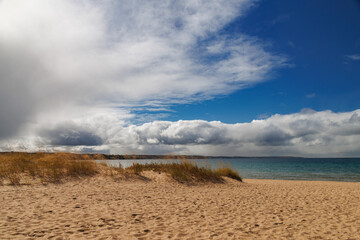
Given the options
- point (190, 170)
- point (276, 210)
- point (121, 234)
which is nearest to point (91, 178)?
point (190, 170)

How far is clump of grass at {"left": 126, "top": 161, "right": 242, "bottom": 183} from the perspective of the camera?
14.7 metres

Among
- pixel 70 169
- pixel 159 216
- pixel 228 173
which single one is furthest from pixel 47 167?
pixel 228 173

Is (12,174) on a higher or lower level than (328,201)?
higher

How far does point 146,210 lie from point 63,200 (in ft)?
10.4

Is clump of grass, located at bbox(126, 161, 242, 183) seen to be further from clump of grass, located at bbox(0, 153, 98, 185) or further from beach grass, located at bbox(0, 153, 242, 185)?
clump of grass, located at bbox(0, 153, 98, 185)

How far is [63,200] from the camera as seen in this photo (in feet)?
27.0

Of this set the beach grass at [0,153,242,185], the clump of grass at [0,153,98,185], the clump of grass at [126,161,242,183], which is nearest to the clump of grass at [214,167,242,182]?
the beach grass at [0,153,242,185]

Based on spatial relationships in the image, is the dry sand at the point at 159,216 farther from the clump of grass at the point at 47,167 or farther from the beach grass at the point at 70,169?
the beach grass at the point at 70,169

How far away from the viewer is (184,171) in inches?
601

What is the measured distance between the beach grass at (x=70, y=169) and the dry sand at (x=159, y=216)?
2.20m

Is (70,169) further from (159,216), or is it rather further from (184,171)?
(159,216)

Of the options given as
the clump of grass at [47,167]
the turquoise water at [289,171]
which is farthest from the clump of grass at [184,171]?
the clump of grass at [47,167]

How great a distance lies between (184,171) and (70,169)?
273 inches

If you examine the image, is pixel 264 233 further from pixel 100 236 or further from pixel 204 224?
pixel 100 236
